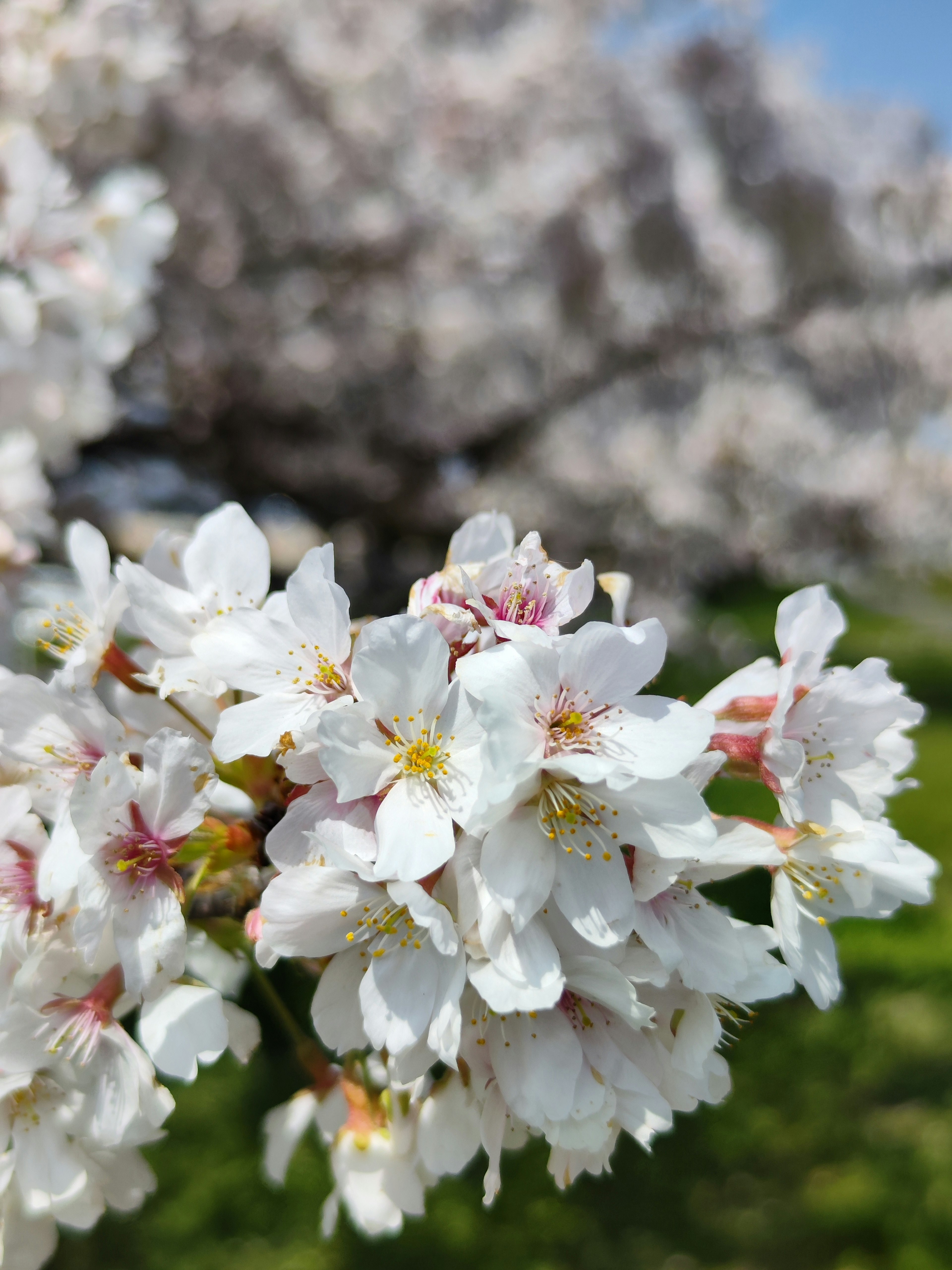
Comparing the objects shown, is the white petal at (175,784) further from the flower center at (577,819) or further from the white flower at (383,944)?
the flower center at (577,819)

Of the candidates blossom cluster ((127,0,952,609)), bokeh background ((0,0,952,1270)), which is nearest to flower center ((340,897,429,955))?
bokeh background ((0,0,952,1270))

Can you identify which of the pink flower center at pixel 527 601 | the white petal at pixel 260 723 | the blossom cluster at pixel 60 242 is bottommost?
the white petal at pixel 260 723

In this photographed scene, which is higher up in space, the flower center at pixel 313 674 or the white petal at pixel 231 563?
the white petal at pixel 231 563

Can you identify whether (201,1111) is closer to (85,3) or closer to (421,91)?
(85,3)

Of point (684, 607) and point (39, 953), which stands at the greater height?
point (39, 953)

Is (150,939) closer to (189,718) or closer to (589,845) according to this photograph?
(189,718)

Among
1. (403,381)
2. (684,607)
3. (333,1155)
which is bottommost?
(684,607)

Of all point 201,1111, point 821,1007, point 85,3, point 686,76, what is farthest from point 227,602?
point 686,76

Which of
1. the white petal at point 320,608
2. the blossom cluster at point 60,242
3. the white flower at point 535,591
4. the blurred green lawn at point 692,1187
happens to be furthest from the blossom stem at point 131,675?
the blurred green lawn at point 692,1187
